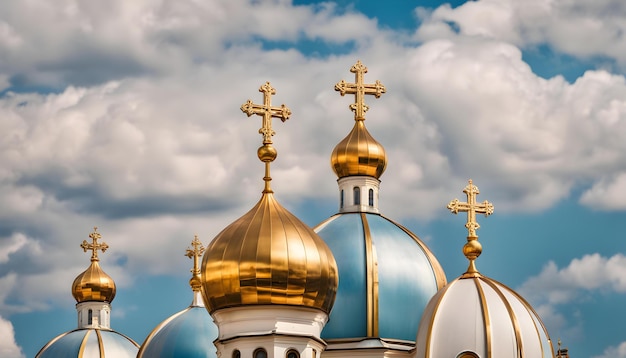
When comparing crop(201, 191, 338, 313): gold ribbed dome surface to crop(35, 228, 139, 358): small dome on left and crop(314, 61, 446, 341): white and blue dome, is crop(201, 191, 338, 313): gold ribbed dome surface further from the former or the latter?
crop(35, 228, 139, 358): small dome on left

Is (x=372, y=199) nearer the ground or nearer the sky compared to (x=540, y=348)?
nearer the sky

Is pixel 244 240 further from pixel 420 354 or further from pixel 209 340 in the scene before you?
pixel 209 340

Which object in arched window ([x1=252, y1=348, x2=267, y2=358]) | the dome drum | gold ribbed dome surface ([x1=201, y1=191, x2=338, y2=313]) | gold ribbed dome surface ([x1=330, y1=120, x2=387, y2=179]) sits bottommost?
arched window ([x1=252, y1=348, x2=267, y2=358])

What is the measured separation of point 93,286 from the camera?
4400 centimetres

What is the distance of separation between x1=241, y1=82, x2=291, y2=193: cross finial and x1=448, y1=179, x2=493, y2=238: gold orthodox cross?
3573 mm

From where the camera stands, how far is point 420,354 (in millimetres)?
30375

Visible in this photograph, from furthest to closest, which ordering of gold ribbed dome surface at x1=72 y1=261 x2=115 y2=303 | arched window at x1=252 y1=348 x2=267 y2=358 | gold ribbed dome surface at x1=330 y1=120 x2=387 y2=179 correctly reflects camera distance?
gold ribbed dome surface at x1=72 y1=261 x2=115 y2=303 < gold ribbed dome surface at x1=330 y1=120 x2=387 y2=179 < arched window at x1=252 y1=348 x2=267 y2=358

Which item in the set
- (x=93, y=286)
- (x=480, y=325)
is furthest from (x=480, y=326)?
(x=93, y=286)

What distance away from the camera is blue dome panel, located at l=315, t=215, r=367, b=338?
3284 cm

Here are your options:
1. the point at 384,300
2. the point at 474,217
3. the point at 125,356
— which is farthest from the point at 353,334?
the point at 125,356

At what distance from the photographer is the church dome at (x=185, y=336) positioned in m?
35.5

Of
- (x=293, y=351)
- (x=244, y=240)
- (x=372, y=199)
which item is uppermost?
(x=372, y=199)

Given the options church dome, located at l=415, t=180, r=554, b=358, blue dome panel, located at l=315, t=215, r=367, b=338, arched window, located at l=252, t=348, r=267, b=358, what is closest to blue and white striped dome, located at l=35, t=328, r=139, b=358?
blue dome panel, located at l=315, t=215, r=367, b=338

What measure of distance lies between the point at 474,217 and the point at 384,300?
7.43 feet
